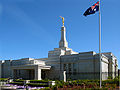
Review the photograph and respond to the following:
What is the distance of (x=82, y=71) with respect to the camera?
30281 mm

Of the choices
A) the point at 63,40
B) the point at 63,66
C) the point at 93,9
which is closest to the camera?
the point at 93,9

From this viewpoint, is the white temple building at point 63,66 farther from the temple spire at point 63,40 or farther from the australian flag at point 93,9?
the australian flag at point 93,9

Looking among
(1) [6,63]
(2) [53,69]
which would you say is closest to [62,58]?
(2) [53,69]

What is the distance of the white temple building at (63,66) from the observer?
29547 millimetres

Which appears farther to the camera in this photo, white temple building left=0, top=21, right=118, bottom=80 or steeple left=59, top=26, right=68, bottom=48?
steeple left=59, top=26, right=68, bottom=48

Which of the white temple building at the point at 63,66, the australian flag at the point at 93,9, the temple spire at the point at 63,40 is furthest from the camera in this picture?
the temple spire at the point at 63,40

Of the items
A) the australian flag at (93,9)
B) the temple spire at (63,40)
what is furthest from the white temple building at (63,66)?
the australian flag at (93,9)

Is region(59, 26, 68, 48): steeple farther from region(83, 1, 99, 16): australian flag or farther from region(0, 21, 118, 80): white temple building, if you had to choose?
region(83, 1, 99, 16): australian flag

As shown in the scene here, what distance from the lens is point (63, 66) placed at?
3344 centimetres

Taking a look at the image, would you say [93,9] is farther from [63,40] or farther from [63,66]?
[63,40]

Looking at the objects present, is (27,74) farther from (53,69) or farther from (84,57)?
(84,57)

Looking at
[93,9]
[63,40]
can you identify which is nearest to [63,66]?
[63,40]

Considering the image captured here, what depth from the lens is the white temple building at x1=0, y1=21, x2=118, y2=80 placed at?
29.5 metres

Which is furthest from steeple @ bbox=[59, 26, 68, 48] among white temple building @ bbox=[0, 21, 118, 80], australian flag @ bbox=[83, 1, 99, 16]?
australian flag @ bbox=[83, 1, 99, 16]
